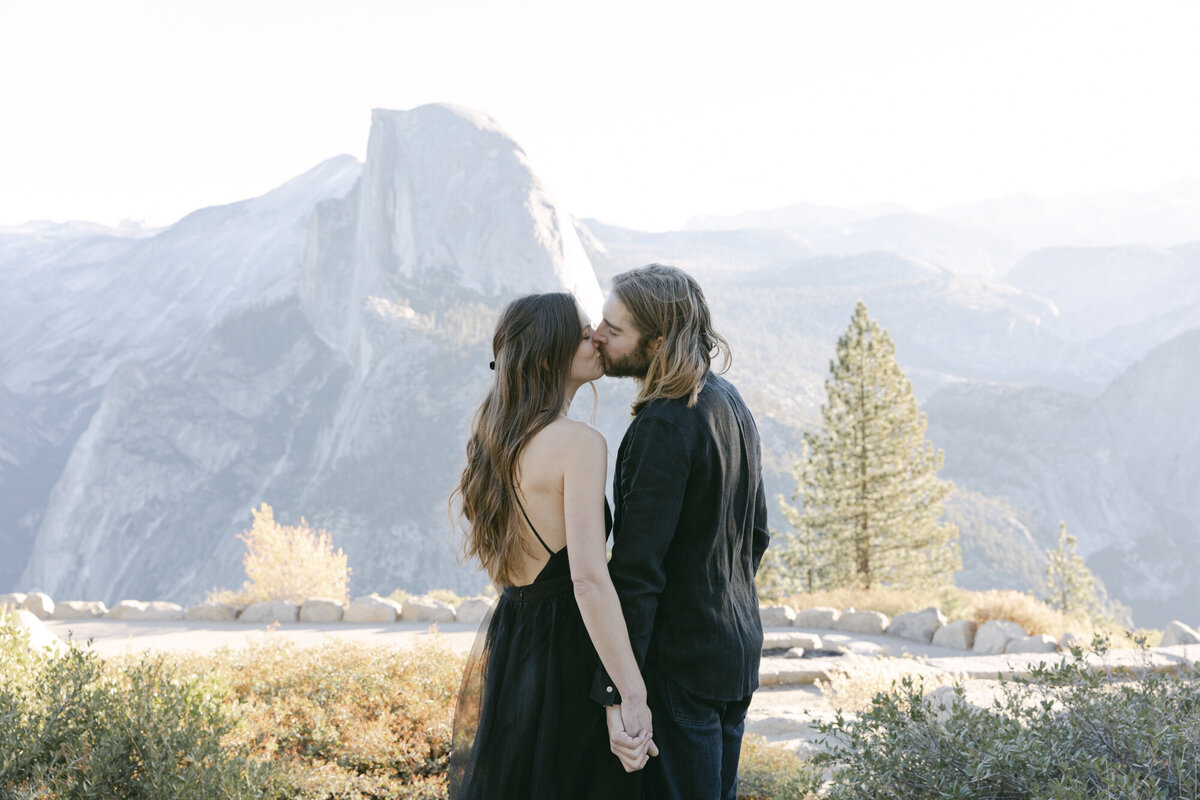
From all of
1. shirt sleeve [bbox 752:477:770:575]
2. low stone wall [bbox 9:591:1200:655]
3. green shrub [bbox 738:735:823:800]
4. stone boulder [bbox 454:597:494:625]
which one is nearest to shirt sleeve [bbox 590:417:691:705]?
shirt sleeve [bbox 752:477:770:575]

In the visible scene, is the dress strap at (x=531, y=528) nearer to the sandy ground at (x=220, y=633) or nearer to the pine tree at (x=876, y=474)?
the sandy ground at (x=220, y=633)

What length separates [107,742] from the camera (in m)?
3.12

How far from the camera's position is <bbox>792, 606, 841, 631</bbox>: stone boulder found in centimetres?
988

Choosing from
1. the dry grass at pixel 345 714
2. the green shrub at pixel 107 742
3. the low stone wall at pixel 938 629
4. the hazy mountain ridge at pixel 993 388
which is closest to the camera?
the green shrub at pixel 107 742

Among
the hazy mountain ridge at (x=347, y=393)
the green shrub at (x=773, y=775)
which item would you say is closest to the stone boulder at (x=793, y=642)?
the green shrub at (x=773, y=775)

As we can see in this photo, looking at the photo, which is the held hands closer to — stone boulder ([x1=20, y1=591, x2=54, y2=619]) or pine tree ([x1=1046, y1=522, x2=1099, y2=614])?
stone boulder ([x1=20, y1=591, x2=54, y2=619])

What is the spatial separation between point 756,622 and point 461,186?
118563mm

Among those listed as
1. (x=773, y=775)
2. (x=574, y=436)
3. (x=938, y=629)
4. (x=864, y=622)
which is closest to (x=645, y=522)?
(x=574, y=436)

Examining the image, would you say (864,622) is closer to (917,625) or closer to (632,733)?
(917,625)

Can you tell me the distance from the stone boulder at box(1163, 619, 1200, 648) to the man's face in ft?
27.1

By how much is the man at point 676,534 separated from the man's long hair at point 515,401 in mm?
138

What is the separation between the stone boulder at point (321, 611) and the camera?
10.9 metres

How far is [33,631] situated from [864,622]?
7.68 m

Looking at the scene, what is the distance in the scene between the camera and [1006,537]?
76938mm
